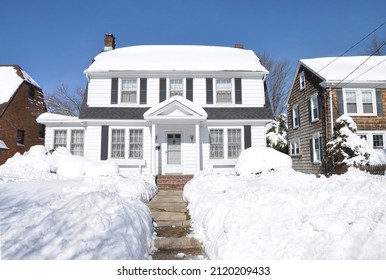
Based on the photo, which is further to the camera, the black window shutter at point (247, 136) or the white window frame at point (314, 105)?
the white window frame at point (314, 105)

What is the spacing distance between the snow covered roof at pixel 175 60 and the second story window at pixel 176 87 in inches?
26.5

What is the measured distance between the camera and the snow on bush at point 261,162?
38.4 feet

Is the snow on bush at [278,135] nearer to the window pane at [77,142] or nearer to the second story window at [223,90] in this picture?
the second story window at [223,90]

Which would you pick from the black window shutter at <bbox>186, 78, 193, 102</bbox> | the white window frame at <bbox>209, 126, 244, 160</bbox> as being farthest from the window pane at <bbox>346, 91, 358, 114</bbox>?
the black window shutter at <bbox>186, 78, 193, 102</bbox>

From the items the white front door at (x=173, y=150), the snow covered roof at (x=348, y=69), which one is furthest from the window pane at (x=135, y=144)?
the snow covered roof at (x=348, y=69)

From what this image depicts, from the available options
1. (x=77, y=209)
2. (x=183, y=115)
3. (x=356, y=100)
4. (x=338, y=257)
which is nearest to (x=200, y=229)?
(x=77, y=209)

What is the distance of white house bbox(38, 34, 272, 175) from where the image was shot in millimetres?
13539

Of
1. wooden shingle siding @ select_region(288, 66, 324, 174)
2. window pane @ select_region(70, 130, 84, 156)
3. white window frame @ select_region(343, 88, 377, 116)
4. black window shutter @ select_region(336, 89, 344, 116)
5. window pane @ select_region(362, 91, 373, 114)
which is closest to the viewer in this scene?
window pane @ select_region(70, 130, 84, 156)

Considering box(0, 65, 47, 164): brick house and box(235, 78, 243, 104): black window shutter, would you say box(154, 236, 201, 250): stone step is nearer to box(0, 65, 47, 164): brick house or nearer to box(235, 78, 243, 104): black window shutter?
box(235, 78, 243, 104): black window shutter

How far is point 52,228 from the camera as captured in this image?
3109 mm

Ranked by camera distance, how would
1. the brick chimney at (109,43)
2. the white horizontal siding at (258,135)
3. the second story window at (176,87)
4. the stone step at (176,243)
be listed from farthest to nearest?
1. the brick chimney at (109,43)
2. the second story window at (176,87)
3. the white horizontal siding at (258,135)
4. the stone step at (176,243)

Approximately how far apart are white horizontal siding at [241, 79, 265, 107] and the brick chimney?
9793 mm

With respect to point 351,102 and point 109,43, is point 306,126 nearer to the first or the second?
point 351,102

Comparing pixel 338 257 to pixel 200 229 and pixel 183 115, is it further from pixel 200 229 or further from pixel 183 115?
pixel 183 115
